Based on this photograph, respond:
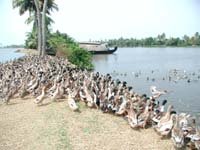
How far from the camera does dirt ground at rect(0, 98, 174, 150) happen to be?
1042 cm

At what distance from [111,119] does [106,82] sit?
2.90m

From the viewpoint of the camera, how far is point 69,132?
11352mm

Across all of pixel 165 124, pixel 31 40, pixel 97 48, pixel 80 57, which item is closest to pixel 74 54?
pixel 80 57

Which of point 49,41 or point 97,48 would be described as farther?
point 97,48

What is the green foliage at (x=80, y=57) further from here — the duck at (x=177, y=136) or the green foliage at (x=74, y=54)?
the duck at (x=177, y=136)

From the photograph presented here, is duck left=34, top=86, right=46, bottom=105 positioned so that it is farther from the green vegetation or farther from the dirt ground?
the green vegetation

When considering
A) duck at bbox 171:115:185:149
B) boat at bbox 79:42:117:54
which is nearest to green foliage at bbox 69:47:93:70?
duck at bbox 171:115:185:149

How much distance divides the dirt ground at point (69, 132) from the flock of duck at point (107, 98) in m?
0.26

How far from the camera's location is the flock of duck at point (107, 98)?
10273mm

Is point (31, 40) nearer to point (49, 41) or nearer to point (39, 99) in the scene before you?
point (49, 41)

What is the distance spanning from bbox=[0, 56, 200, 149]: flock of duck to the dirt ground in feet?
0.86

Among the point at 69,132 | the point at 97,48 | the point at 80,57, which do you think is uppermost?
the point at 69,132

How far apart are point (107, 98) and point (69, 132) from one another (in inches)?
89.0

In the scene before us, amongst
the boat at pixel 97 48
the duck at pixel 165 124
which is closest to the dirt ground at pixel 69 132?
the duck at pixel 165 124
